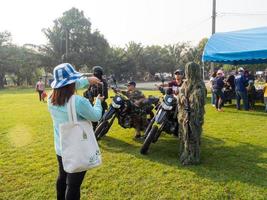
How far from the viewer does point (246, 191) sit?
14.8 feet

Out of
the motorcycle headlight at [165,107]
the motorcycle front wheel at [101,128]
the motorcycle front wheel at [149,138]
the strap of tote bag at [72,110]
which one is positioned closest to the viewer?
the strap of tote bag at [72,110]

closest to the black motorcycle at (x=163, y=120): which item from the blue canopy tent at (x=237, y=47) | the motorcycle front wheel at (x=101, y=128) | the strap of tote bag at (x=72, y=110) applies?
the motorcycle front wheel at (x=101, y=128)

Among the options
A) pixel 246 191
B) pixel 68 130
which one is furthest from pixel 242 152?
pixel 68 130

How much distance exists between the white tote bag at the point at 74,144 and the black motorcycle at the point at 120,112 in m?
3.86

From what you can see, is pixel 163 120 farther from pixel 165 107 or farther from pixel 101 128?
pixel 101 128

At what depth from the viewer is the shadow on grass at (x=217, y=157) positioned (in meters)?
5.12

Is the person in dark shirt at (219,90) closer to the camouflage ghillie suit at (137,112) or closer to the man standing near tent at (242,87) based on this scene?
the man standing near tent at (242,87)

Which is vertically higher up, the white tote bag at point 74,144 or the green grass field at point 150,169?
the white tote bag at point 74,144

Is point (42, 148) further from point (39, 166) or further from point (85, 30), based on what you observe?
point (85, 30)

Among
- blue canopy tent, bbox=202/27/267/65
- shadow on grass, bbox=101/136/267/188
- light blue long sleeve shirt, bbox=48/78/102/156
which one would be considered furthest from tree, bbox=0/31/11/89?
light blue long sleeve shirt, bbox=48/78/102/156

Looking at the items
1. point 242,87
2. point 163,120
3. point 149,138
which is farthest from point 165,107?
point 242,87

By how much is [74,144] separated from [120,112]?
416 centimetres

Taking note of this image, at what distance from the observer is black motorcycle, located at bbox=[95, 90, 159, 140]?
7.12 metres

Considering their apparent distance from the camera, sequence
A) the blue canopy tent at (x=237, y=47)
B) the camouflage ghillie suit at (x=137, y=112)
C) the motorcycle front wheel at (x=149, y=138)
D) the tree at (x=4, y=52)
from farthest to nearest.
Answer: the tree at (x=4, y=52) → the blue canopy tent at (x=237, y=47) → the camouflage ghillie suit at (x=137, y=112) → the motorcycle front wheel at (x=149, y=138)
